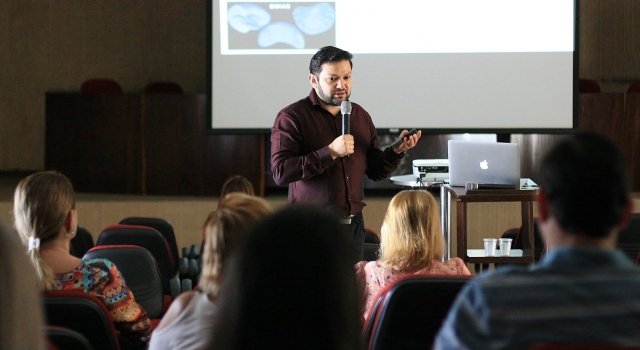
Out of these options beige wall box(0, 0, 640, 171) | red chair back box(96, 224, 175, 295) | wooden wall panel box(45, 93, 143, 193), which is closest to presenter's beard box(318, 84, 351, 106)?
red chair back box(96, 224, 175, 295)

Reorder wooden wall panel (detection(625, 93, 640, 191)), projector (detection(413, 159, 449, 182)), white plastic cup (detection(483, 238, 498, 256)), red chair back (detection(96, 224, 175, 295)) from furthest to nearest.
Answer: wooden wall panel (detection(625, 93, 640, 191))
projector (detection(413, 159, 449, 182))
white plastic cup (detection(483, 238, 498, 256))
red chair back (detection(96, 224, 175, 295))

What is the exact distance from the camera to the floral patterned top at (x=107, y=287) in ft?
7.77

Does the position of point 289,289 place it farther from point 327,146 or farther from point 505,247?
point 505,247

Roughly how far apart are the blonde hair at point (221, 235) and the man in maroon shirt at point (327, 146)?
1930mm

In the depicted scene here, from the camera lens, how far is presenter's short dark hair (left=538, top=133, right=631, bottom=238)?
4.07 ft

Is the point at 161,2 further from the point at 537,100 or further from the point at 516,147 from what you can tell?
the point at 516,147

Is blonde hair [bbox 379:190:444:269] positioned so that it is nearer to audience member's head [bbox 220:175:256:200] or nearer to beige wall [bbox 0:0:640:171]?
audience member's head [bbox 220:175:256:200]

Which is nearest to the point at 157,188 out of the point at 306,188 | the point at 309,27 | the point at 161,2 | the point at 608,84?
the point at 309,27

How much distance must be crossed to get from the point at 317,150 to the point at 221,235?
2.06 m

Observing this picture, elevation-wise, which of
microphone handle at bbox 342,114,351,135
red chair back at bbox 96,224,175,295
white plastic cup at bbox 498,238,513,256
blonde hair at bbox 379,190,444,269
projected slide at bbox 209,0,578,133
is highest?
projected slide at bbox 209,0,578,133

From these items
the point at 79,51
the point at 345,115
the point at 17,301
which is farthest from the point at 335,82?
the point at 79,51

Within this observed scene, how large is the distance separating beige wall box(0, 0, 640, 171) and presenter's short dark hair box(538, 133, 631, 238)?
8.21 metres

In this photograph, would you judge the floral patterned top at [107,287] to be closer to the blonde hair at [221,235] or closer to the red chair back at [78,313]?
the red chair back at [78,313]

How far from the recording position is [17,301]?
3.95 feet
